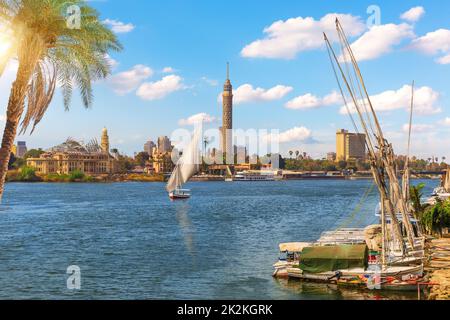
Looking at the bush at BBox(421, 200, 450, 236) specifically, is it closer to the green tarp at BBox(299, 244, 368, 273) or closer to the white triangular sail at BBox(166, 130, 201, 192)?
the green tarp at BBox(299, 244, 368, 273)

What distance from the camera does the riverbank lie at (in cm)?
2916

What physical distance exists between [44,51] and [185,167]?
89.7 meters

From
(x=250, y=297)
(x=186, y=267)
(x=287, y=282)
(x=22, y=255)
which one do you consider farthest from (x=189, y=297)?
(x=22, y=255)

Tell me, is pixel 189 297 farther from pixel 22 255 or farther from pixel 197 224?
pixel 197 224

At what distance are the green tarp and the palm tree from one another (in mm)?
18707

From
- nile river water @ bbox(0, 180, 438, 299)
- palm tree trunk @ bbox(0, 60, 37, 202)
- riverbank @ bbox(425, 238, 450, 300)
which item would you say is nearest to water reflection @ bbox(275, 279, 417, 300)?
nile river water @ bbox(0, 180, 438, 299)

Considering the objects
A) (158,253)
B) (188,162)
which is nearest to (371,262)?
(158,253)

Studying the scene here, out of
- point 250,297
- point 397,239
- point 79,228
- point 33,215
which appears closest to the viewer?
point 250,297

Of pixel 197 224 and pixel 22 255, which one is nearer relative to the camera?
pixel 22 255

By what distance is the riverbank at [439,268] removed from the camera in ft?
95.7

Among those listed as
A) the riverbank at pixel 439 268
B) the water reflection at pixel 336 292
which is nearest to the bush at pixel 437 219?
the riverbank at pixel 439 268

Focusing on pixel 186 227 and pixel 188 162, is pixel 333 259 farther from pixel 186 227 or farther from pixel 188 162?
pixel 188 162

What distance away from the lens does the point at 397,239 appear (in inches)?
1449

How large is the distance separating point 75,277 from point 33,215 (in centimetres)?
5739
